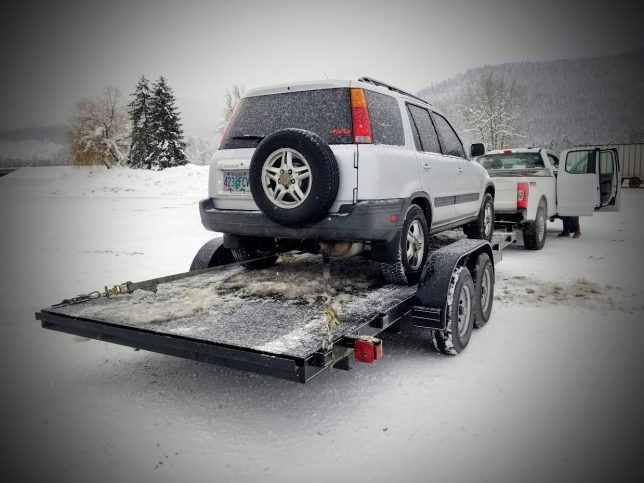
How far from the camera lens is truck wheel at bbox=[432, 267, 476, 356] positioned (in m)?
3.58

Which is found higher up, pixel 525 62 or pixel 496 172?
pixel 525 62

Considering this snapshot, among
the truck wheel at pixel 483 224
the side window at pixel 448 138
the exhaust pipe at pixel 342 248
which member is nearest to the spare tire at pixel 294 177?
the exhaust pipe at pixel 342 248

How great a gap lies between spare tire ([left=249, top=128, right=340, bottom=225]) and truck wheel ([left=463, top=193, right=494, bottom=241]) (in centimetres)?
366

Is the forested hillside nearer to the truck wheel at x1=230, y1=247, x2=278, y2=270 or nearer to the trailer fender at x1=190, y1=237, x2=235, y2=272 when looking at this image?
the truck wheel at x1=230, y1=247, x2=278, y2=270

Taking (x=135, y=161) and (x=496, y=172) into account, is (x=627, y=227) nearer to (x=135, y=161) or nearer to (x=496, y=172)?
(x=496, y=172)

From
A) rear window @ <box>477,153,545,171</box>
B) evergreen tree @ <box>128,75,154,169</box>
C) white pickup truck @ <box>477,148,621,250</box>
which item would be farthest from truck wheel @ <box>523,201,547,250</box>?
evergreen tree @ <box>128,75,154,169</box>

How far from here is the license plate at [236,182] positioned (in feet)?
13.5

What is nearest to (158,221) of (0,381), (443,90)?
(0,381)

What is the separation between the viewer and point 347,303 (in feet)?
11.7

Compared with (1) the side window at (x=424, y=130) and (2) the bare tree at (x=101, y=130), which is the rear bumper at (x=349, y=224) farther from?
(2) the bare tree at (x=101, y=130)

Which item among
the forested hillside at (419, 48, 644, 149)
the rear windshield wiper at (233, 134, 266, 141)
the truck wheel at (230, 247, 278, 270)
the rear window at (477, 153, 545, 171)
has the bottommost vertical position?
the truck wheel at (230, 247, 278, 270)

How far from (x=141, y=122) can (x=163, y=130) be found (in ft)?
12.6

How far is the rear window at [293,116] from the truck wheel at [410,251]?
960 millimetres

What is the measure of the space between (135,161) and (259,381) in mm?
46206
